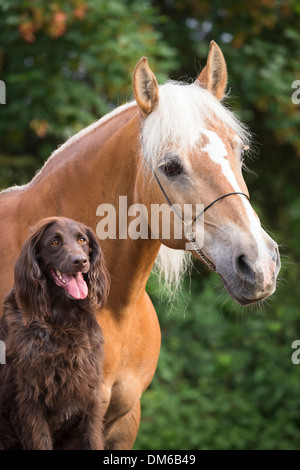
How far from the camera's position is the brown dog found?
2375 mm

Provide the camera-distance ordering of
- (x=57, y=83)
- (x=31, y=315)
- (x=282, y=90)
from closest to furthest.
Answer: (x=31, y=315)
(x=57, y=83)
(x=282, y=90)

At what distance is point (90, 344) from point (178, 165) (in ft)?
2.68

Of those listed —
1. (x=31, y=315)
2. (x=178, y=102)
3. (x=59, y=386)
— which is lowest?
(x=59, y=386)

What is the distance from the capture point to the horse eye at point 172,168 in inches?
104

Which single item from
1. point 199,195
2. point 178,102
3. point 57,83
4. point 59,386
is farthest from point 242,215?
point 57,83

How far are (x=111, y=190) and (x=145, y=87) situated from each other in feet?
1.70

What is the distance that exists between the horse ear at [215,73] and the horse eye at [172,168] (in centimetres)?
49

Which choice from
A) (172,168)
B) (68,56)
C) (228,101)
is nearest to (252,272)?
(172,168)

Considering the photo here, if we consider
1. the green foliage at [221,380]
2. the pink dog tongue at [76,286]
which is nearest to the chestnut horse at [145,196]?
the pink dog tongue at [76,286]

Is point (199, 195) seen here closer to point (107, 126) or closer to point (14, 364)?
point (107, 126)

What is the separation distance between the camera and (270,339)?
7.91 m

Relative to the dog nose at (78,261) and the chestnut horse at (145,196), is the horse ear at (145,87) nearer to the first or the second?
the chestnut horse at (145,196)

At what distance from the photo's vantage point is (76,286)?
2391mm

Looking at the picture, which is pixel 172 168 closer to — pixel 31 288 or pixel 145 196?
pixel 145 196
